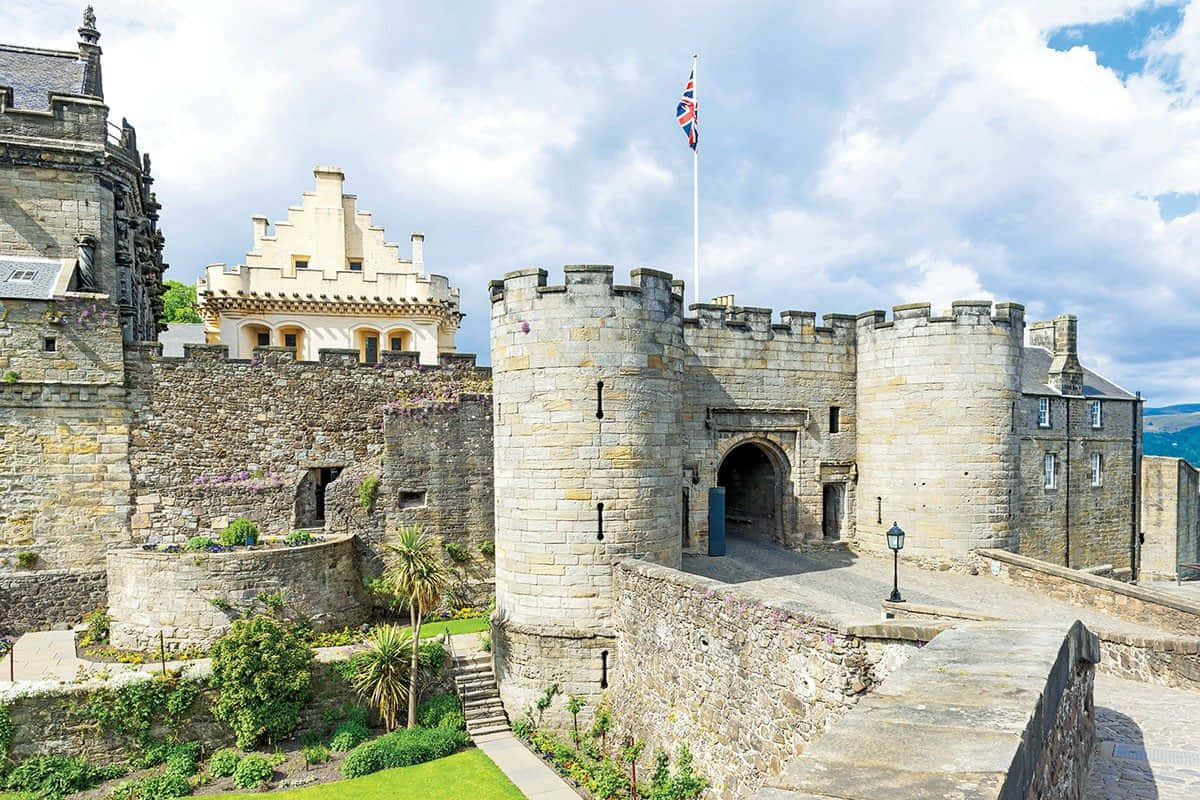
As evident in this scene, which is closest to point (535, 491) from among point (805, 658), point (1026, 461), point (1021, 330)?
point (805, 658)

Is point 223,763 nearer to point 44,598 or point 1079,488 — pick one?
point 44,598

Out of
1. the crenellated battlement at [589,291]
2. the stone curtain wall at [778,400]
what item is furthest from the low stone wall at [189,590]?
the stone curtain wall at [778,400]

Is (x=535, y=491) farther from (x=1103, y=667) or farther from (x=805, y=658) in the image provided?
(x=1103, y=667)

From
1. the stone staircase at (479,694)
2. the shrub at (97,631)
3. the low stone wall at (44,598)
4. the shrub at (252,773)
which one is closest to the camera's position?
the shrub at (252,773)

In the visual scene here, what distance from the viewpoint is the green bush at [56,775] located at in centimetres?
1343

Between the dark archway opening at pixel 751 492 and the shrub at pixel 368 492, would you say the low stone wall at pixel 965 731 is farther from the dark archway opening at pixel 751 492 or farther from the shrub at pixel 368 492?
the shrub at pixel 368 492

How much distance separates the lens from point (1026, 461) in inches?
827

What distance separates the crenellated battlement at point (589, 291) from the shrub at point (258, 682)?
28.4 ft

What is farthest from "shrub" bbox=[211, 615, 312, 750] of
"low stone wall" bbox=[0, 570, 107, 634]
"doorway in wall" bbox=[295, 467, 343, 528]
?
"low stone wall" bbox=[0, 570, 107, 634]

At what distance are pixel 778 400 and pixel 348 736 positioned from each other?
525 inches

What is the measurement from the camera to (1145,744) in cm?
738

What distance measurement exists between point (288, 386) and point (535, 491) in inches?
374

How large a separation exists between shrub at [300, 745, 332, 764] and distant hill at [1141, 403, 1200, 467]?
152 feet

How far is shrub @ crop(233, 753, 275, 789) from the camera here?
13555 mm
